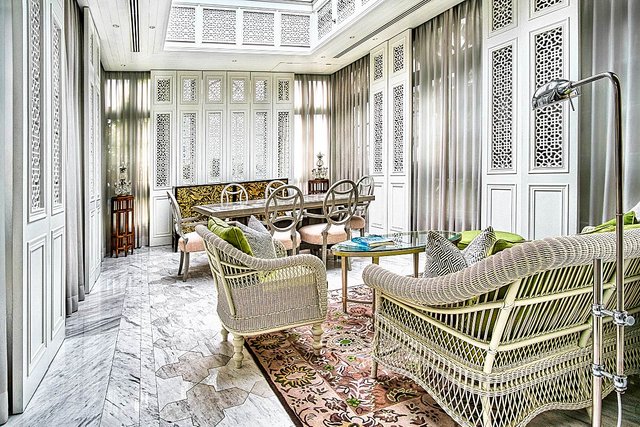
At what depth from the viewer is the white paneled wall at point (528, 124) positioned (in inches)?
142

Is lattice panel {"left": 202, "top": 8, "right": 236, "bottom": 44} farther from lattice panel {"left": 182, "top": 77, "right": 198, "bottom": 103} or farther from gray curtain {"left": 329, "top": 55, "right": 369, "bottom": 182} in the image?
gray curtain {"left": 329, "top": 55, "right": 369, "bottom": 182}

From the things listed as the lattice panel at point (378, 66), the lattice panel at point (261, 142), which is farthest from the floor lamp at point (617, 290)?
the lattice panel at point (261, 142)

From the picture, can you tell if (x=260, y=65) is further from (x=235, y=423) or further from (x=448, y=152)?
(x=235, y=423)

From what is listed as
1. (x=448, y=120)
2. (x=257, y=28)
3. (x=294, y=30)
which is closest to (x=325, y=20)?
(x=294, y=30)

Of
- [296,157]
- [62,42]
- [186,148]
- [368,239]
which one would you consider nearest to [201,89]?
[186,148]

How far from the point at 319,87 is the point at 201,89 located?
2224 millimetres

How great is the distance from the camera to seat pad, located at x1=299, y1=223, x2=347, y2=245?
182 inches

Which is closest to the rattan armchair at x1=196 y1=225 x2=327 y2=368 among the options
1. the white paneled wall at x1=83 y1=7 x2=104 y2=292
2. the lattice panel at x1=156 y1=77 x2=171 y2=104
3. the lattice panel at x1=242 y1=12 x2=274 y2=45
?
the white paneled wall at x1=83 y1=7 x2=104 y2=292

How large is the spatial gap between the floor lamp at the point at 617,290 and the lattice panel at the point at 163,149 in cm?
660

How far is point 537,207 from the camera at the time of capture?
12.7 feet

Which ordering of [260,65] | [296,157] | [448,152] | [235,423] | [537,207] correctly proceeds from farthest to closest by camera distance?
[296,157] → [260,65] → [448,152] → [537,207] → [235,423]

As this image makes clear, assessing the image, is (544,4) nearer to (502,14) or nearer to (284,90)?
(502,14)

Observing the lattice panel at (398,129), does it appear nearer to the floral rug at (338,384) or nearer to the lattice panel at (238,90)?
the lattice panel at (238,90)

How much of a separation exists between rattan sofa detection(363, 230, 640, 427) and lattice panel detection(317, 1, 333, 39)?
16.7ft
